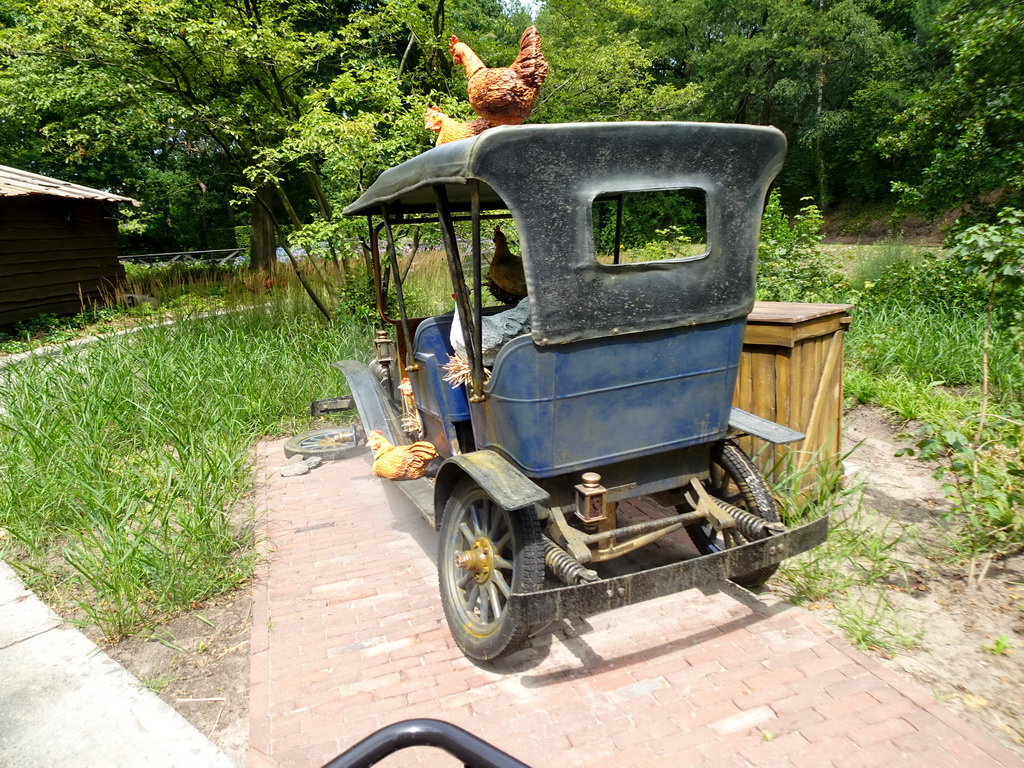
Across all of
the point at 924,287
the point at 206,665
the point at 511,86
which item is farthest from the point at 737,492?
the point at 924,287

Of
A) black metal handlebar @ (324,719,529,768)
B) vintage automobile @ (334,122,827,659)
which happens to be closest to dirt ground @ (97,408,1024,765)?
vintage automobile @ (334,122,827,659)

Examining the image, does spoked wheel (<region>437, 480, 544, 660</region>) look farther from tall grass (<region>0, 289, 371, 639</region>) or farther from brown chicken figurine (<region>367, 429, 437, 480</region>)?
tall grass (<region>0, 289, 371, 639</region>)

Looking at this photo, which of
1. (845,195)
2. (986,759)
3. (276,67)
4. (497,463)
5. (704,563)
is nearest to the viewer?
(986,759)

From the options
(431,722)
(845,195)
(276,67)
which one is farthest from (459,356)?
(845,195)

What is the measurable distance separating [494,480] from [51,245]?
15.6 metres

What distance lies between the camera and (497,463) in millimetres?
2855

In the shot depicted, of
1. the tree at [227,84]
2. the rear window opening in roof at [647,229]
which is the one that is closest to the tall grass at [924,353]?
the rear window opening in roof at [647,229]

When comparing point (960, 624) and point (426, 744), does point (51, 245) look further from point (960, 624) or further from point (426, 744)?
point (960, 624)

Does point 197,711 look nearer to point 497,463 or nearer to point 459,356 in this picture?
point 497,463

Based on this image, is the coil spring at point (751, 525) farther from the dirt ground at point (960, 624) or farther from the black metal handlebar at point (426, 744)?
the black metal handlebar at point (426, 744)

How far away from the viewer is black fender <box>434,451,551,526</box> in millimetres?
2523

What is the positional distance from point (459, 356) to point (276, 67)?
6919 mm

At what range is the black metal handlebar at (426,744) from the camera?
1.09 m

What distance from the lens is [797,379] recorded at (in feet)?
12.7
